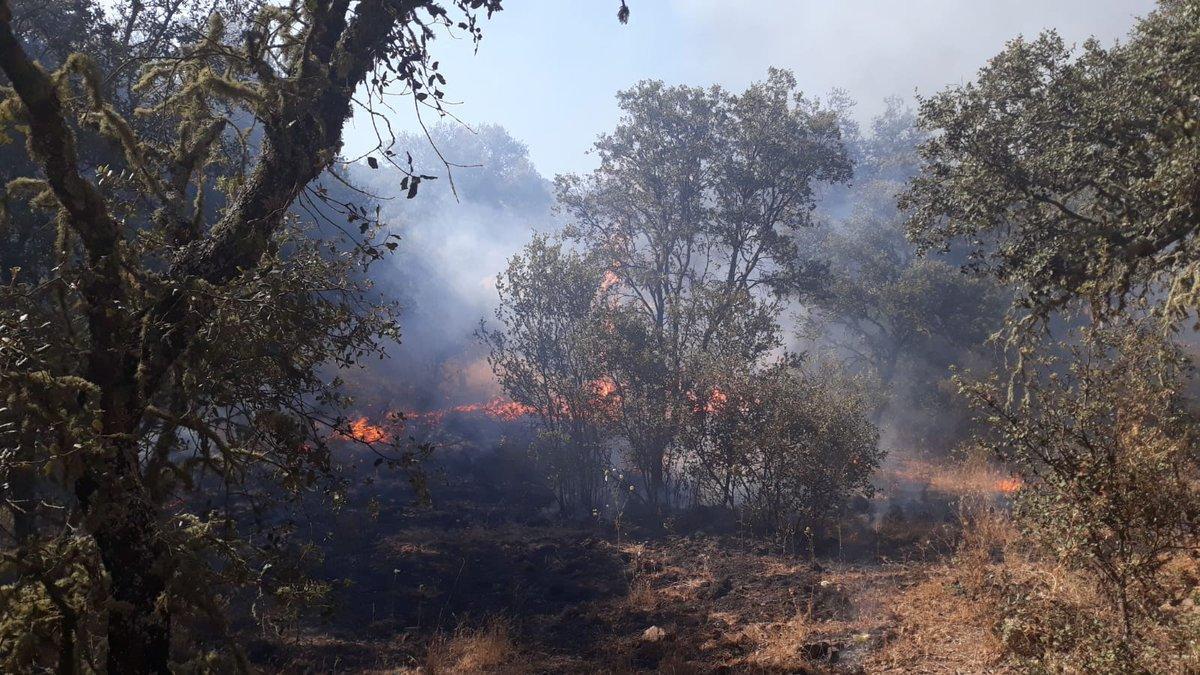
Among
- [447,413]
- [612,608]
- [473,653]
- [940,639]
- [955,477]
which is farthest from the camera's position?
[447,413]

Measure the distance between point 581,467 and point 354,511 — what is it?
607cm

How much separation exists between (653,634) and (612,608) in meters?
1.81

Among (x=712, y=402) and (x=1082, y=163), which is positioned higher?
→ (x=1082, y=163)

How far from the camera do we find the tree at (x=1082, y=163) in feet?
29.5

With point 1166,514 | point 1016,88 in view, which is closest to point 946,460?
point 1016,88

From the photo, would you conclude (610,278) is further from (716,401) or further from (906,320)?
(906,320)

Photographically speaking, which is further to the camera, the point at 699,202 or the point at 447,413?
the point at 447,413

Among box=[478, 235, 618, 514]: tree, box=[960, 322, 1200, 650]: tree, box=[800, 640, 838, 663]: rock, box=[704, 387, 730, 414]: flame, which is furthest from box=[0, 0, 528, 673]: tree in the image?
box=[478, 235, 618, 514]: tree

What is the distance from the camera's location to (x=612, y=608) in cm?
1229

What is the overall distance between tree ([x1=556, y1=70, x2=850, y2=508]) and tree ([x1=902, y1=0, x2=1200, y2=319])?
8.57 m

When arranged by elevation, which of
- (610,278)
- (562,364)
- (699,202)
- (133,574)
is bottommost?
(133,574)

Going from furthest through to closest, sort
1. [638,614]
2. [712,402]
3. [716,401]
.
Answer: [712,402]
[716,401]
[638,614]

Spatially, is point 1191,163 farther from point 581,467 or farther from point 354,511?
point 354,511

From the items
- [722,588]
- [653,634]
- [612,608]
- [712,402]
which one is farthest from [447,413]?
Answer: [653,634]
